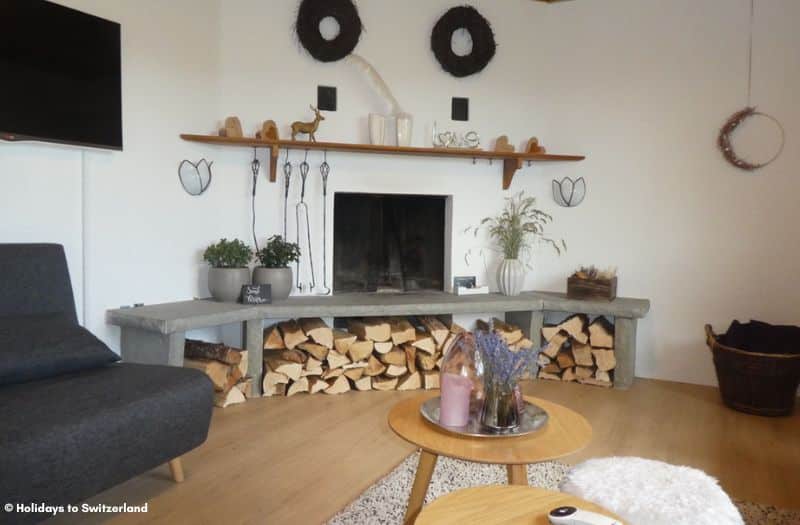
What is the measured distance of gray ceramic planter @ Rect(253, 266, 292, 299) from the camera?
3.34 m

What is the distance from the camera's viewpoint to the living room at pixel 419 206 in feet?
8.87

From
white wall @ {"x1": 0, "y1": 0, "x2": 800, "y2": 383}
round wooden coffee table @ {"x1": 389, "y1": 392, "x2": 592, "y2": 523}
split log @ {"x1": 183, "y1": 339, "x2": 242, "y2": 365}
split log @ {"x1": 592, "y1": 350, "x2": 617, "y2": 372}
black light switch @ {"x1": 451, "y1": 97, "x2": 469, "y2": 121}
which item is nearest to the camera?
round wooden coffee table @ {"x1": 389, "y1": 392, "x2": 592, "y2": 523}

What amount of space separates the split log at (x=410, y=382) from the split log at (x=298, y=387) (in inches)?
20.3

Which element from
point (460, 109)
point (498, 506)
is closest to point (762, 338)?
Result: point (460, 109)

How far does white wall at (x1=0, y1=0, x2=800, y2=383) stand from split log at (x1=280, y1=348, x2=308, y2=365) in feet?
2.01

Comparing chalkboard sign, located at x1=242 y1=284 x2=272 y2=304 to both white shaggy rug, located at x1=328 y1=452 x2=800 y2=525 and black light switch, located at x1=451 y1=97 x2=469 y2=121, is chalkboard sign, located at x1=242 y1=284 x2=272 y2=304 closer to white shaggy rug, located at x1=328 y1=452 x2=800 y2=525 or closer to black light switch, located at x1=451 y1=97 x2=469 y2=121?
white shaggy rug, located at x1=328 y1=452 x2=800 y2=525

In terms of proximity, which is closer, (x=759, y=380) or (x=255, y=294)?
(x=759, y=380)

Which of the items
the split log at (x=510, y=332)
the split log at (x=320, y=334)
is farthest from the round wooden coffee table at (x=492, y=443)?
the split log at (x=510, y=332)

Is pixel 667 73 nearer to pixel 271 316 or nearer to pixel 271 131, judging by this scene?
pixel 271 131

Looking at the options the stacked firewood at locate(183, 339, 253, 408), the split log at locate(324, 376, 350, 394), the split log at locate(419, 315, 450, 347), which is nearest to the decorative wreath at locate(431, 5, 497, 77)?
the split log at locate(419, 315, 450, 347)

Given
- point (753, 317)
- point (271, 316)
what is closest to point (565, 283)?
point (753, 317)

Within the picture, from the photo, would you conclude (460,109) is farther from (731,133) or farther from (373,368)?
(373,368)

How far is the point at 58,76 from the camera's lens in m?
2.57

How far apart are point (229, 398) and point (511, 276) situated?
1746mm
